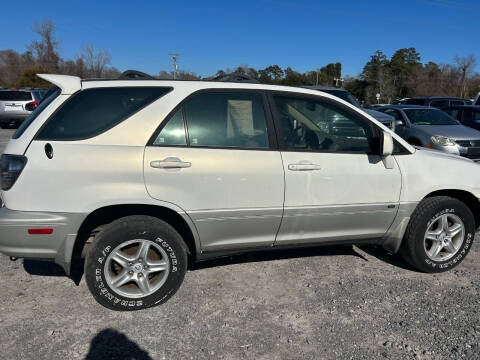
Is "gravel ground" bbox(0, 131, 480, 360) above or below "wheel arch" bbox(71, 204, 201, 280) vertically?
below

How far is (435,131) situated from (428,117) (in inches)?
45.3

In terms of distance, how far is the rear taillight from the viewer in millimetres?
2531

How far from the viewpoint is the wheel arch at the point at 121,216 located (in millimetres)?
2773

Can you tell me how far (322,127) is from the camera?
330 centimetres

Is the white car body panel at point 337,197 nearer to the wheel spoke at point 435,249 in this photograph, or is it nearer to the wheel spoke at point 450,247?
the wheel spoke at point 435,249

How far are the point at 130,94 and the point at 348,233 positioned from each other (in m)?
2.28

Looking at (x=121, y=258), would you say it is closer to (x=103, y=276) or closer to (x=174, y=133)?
(x=103, y=276)

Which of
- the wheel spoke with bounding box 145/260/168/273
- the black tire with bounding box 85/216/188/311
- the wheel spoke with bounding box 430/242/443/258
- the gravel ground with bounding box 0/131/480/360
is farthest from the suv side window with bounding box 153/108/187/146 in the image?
the wheel spoke with bounding box 430/242/443/258

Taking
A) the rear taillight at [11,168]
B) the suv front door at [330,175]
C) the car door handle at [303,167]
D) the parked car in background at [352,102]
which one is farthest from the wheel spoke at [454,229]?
the parked car in background at [352,102]

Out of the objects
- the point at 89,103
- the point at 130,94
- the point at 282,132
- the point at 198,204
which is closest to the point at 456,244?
the point at 282,132

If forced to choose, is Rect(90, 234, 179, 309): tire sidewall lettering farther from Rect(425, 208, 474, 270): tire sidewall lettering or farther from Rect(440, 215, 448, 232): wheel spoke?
Rect(440, 215, 448, 232): wheel spoke

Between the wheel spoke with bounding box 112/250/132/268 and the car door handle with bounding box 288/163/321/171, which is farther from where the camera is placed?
the car door handle with bounding box 288/163/321/171

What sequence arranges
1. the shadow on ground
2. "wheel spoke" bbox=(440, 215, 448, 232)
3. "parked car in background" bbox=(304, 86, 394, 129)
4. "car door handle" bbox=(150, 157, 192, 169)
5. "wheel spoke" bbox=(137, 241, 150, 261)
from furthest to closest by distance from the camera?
"parked car in background" bbox=(304, 86, 394, 129) < "wheel spoke" bbox=(440, 215, 448, 232) < "wheel spoke" bbox=(137, 241, 150, 261) < "car door handle" bbox=(150, 157, 192, 169) < the shadow on ground

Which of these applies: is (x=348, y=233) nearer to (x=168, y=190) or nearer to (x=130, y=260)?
(x=168, y=190)
